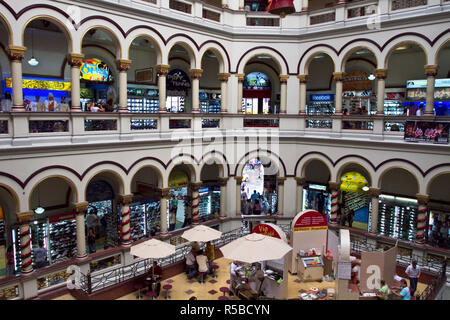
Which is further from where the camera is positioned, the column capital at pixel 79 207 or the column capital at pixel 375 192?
the column capital at pixel 375 192

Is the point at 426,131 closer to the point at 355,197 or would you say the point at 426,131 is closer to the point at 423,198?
the point at 423,198

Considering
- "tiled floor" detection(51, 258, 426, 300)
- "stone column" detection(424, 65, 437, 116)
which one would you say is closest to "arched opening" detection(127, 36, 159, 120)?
"tiled floor" detection(51, 258, 426, 300)

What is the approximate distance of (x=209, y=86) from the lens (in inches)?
864

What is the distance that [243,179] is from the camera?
68.5 ft

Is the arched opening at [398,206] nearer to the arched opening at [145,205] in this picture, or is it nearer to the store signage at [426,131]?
the store signage at [426,131]

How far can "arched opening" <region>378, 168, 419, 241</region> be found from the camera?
682 inches

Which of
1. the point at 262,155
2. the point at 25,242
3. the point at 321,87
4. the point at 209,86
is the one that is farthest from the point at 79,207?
the point at 321,87

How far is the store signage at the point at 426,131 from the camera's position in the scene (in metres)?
14.3

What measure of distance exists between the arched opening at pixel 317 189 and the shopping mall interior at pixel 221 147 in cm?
8

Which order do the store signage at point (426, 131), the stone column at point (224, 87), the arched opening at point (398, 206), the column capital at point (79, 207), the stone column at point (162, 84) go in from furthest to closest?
the stone column at point (224, 87)
the arched opening at point (398, 206)
the stone column at point (162, 84)
the store signage at point (426, 131)
the column capital at point (79, 207)

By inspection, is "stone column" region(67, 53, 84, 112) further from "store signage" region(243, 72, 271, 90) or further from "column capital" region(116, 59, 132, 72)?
"store signage" region(243, 72, 271, 90)

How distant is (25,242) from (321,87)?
16973mm

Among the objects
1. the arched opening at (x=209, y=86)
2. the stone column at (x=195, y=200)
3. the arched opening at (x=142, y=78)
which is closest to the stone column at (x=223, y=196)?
the stone column at (x=195, y=200)

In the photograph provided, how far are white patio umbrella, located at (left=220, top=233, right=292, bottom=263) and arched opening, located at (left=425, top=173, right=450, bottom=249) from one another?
336 inches
